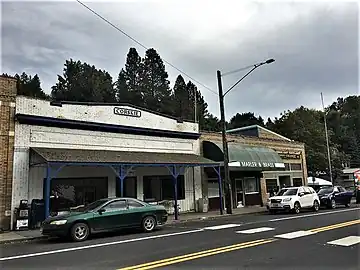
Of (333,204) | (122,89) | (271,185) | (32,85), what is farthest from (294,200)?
(32,85)

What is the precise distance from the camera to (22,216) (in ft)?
52.0

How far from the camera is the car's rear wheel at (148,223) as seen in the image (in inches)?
567

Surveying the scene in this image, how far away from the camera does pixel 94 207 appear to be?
44.0 feet

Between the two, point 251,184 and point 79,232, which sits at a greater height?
point 251,184

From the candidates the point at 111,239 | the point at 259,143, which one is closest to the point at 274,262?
the point at 111,239

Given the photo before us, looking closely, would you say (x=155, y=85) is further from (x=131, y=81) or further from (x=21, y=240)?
(x=21, y=240)

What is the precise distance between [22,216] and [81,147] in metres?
4.58

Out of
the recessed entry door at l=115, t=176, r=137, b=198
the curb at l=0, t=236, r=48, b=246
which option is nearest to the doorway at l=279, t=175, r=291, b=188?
the recessed entry door at l=115, t=176, r=137, b=198

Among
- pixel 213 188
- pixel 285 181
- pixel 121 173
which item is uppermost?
pixel 121 173

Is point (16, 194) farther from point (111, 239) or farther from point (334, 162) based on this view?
point (334, 162)

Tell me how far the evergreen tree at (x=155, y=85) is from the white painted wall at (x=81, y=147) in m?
41.3

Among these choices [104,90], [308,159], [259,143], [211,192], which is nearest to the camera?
[211,192]

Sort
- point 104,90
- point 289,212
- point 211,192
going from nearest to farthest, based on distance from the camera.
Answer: point 289,212, point 211,192, point 104,90

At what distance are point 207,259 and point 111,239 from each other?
5097 mm
